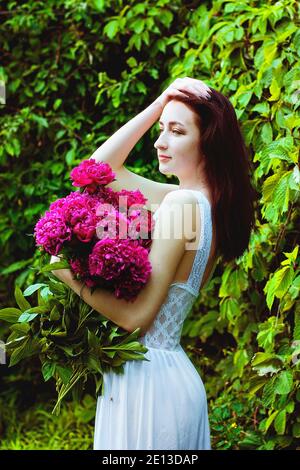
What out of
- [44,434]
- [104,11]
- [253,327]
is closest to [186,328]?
[253,327]

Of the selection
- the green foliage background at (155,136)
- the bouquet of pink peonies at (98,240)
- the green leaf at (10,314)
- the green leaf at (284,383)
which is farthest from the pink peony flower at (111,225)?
the green leaf at (284,383)

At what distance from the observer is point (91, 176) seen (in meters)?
2.12

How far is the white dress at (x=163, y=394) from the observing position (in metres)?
2.08

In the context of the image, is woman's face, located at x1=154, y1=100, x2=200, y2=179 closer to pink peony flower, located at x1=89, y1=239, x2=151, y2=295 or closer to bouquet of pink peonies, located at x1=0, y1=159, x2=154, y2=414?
bouquet of pink peonies, located at x1=0, y1=159, x2=154, y2=414

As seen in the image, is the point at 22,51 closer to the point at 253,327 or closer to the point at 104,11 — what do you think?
the point at 104,11

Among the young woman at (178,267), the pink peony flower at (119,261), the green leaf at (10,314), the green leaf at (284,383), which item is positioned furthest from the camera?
the green leaf at (284,383)

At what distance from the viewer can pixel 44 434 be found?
14.8ft

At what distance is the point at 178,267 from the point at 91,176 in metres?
0.37

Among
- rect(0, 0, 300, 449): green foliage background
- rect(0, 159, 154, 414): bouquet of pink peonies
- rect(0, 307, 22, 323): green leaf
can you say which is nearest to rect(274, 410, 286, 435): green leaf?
rect(0, 0, 300, 449): green foliage background

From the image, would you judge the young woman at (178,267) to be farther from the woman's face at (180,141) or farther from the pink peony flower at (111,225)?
the pink peony flower at (111,225)

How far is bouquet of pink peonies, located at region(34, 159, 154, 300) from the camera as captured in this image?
1.98 m

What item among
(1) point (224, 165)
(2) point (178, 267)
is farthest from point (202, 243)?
(1) point (224, 165)

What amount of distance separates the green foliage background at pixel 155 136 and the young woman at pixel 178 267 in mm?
391

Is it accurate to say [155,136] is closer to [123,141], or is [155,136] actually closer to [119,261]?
[123,141]
